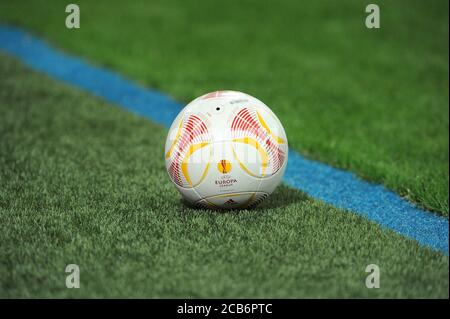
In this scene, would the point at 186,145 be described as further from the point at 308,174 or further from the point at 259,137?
the point at 308,174

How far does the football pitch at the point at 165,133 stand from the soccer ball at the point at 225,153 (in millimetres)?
225

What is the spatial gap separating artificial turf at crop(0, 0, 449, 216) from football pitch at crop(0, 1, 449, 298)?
37mm

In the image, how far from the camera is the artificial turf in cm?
831

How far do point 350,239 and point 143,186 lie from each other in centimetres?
227

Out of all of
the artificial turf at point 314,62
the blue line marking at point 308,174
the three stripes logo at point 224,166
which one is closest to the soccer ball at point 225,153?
the three stripes logo at point 224,166

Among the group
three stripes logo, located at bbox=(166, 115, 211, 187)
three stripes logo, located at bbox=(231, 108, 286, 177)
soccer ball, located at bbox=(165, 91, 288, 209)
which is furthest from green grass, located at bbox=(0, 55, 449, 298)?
three stripes logo, located at bbox=(231, 108, 286, 177)

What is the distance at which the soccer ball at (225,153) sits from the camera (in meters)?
5.65

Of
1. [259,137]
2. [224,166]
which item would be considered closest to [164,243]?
[224,166]

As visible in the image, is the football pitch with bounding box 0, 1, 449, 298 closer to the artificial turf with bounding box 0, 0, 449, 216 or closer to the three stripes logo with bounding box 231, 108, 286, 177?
the artificial turf with bounding box 0, 0, 449, 216

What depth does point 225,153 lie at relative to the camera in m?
5.62

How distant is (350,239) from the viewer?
213 inches

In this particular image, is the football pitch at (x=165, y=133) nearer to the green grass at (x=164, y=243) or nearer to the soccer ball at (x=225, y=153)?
the green grass at (x=164, y=243)
